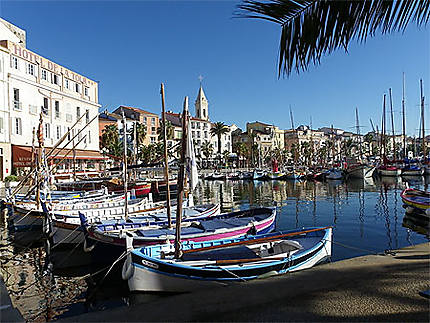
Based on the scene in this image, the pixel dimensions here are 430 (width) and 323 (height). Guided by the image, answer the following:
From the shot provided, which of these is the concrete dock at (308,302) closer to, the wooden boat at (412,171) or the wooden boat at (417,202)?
the wooden boat at (417,202)

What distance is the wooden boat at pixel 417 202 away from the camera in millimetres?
20438

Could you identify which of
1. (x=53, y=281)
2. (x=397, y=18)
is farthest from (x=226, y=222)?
(x=397, y=18)

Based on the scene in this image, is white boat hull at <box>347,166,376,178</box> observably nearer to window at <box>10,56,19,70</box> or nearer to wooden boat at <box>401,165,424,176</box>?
wooden boat at <box>401,165,424,176</box>

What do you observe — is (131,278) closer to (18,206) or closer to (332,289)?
(332,289)

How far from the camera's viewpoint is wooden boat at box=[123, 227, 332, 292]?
9297mm

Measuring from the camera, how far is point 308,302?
5055 millimetres

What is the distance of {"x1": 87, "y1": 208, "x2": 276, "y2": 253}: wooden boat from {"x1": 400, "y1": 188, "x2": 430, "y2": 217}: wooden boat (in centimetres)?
1091

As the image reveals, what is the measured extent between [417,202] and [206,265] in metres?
18.0

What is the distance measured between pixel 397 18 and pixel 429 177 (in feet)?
231

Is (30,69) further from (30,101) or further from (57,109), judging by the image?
(57,109)

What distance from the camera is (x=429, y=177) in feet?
201

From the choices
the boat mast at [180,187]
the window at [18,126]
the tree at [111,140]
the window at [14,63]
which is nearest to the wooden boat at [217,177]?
the tree at [111,140]

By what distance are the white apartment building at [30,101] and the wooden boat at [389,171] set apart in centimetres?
5612

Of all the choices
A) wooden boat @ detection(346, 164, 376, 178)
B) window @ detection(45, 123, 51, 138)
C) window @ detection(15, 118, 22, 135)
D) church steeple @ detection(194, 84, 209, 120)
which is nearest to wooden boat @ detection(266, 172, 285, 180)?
wooden boat @ detection(346, 164, 376, 178)
